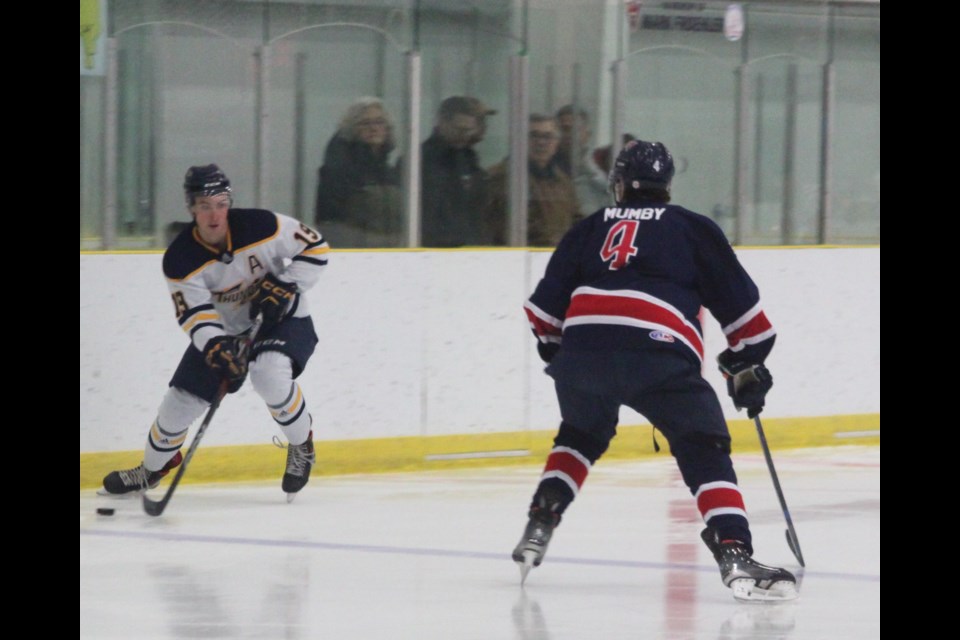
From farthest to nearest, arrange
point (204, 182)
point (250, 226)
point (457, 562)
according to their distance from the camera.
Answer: point (250, 226) < point (204, 182) < point (457, 562)

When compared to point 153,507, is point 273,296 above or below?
above

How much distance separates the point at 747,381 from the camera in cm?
448

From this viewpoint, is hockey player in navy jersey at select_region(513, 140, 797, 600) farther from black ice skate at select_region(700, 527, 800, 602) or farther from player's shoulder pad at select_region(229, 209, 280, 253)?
player's shoulder pad at select_region(229, 209, 280, 253)

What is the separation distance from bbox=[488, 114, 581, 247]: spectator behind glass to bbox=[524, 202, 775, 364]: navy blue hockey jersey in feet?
10.1

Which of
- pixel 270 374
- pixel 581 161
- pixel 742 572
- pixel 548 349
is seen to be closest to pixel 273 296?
pixel 270 374

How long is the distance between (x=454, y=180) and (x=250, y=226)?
1708 millimetres

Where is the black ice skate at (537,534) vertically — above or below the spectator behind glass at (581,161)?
below

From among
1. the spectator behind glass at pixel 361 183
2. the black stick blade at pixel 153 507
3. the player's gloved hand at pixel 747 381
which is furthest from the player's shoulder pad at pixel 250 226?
the player's gloved hand at pixel 747 381

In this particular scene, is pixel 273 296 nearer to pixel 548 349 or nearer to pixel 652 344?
pixel 548 349

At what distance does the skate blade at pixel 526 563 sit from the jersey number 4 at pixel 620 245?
2.43 feet

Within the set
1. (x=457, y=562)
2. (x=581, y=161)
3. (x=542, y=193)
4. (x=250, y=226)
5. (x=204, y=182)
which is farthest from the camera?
(x=581, y=161)

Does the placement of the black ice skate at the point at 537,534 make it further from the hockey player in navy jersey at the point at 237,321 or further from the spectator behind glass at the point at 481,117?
the spectator behind glass at the point at 481,117

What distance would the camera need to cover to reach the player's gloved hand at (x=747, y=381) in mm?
4465
